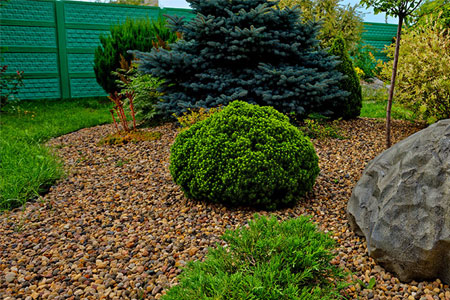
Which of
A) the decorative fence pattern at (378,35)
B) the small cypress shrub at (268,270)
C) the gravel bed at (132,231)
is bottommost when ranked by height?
the gravel bed at (132,231)

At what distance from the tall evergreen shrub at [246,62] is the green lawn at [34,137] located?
6.71ft

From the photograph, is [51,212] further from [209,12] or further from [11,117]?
[11,117]

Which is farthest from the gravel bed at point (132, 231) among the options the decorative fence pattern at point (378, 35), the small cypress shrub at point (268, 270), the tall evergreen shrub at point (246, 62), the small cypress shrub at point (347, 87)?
the decorative fence pattern at point (378, 35)

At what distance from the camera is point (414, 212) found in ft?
8.14

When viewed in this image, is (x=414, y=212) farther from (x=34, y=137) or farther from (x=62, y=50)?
(x=62, y=50)

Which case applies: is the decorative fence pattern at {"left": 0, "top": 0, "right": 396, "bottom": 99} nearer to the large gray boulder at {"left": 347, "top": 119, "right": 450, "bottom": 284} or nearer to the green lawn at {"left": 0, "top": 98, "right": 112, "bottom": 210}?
the green lawn at {"left": 0, "top": 98, "right": 112, "bottom": 210}

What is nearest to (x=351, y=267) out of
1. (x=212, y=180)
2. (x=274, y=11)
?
(x=212, y=180)

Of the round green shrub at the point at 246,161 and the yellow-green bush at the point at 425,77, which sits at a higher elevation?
the yellow-green bush at the point at 425,77

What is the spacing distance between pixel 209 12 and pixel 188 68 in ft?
3.29

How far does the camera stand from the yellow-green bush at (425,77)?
19.0ft

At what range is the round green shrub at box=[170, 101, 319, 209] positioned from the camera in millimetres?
3344

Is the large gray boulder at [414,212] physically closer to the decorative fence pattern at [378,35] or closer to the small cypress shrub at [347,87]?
the small cypress shrub at [347,87]

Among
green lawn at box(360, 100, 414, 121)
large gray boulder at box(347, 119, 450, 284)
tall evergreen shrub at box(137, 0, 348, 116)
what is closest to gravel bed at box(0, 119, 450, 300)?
large gray boulder at box(347, 119, 450, 284)

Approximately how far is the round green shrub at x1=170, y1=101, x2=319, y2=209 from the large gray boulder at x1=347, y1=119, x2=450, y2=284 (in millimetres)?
788
